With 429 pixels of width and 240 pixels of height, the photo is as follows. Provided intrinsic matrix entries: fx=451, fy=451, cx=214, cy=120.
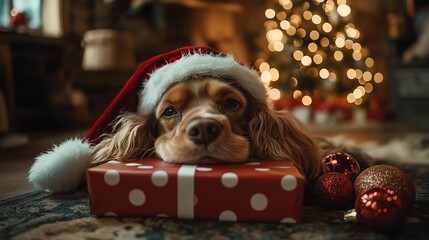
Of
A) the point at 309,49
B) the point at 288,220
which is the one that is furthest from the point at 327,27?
the point at 288,220

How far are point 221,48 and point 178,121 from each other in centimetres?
511

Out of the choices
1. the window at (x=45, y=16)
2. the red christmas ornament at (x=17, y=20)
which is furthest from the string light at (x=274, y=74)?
the red christmas ornament at (x=17, y=20)

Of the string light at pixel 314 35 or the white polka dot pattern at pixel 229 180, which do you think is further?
the string light at pixel 314 35

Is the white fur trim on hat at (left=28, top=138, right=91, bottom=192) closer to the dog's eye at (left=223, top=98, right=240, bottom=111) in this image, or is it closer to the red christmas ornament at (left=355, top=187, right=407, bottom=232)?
the dog's eye at (left=223, top=98, right=240, bottom=111)

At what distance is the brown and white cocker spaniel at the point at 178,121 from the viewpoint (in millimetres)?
1729

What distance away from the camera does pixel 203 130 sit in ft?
4.94

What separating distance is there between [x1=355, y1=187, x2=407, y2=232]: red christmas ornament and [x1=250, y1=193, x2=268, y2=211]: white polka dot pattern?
0.92ft

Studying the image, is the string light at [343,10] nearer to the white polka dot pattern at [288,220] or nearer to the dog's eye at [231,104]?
the dog's eye at [231,104]

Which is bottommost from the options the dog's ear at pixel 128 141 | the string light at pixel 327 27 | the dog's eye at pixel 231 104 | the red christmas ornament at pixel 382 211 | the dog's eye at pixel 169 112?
the red christmas ornament at pixel 382 211

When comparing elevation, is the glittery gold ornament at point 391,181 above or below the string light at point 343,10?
below

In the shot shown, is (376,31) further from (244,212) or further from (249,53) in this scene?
(244,212)

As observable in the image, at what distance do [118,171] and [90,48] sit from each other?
446 cm

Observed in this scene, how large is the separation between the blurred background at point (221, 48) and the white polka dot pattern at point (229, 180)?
11.8ft

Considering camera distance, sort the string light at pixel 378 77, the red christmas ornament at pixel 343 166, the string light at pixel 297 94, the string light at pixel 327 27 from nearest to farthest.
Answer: the red christmas ornament at pixel 343 166
the string light at pixel 327 27
the string light at pixel 297 94
the string light at pixel 378 77
